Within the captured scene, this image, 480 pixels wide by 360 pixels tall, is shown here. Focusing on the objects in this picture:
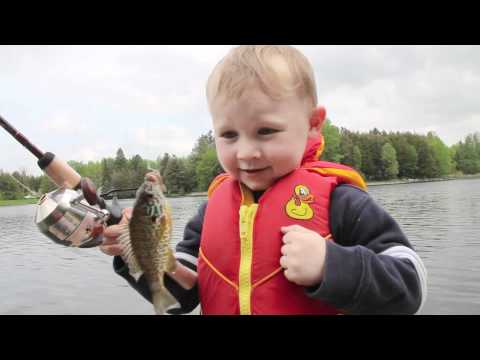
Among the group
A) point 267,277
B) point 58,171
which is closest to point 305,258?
point 267,277

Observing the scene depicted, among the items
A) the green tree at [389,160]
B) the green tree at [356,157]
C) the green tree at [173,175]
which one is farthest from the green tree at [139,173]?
the green tree at [389,160]

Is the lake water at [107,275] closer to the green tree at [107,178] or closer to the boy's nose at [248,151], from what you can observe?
the green tree at [107,178]

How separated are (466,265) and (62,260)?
15.0 metres

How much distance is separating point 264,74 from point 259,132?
289mm

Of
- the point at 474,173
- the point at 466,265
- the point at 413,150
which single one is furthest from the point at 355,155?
the point at 466,265

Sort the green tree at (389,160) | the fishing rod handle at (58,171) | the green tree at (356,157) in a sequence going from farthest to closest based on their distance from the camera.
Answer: the green tree at (389,160), the green tree at (356,157), the fishing rod handle at (58,171)

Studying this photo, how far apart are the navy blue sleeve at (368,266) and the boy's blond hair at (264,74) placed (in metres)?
0.66

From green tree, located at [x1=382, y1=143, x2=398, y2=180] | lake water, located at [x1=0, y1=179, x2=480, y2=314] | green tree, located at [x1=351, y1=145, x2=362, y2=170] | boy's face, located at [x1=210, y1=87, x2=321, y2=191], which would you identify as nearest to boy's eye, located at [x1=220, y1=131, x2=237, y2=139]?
boy's face, located at [x1=210, y1=87, x2=321, y2=191]

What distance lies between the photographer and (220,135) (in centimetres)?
228

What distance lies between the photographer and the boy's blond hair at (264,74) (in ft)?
7.12

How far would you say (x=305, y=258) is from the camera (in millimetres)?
1989

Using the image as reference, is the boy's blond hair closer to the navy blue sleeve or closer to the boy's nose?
the boy's nose
